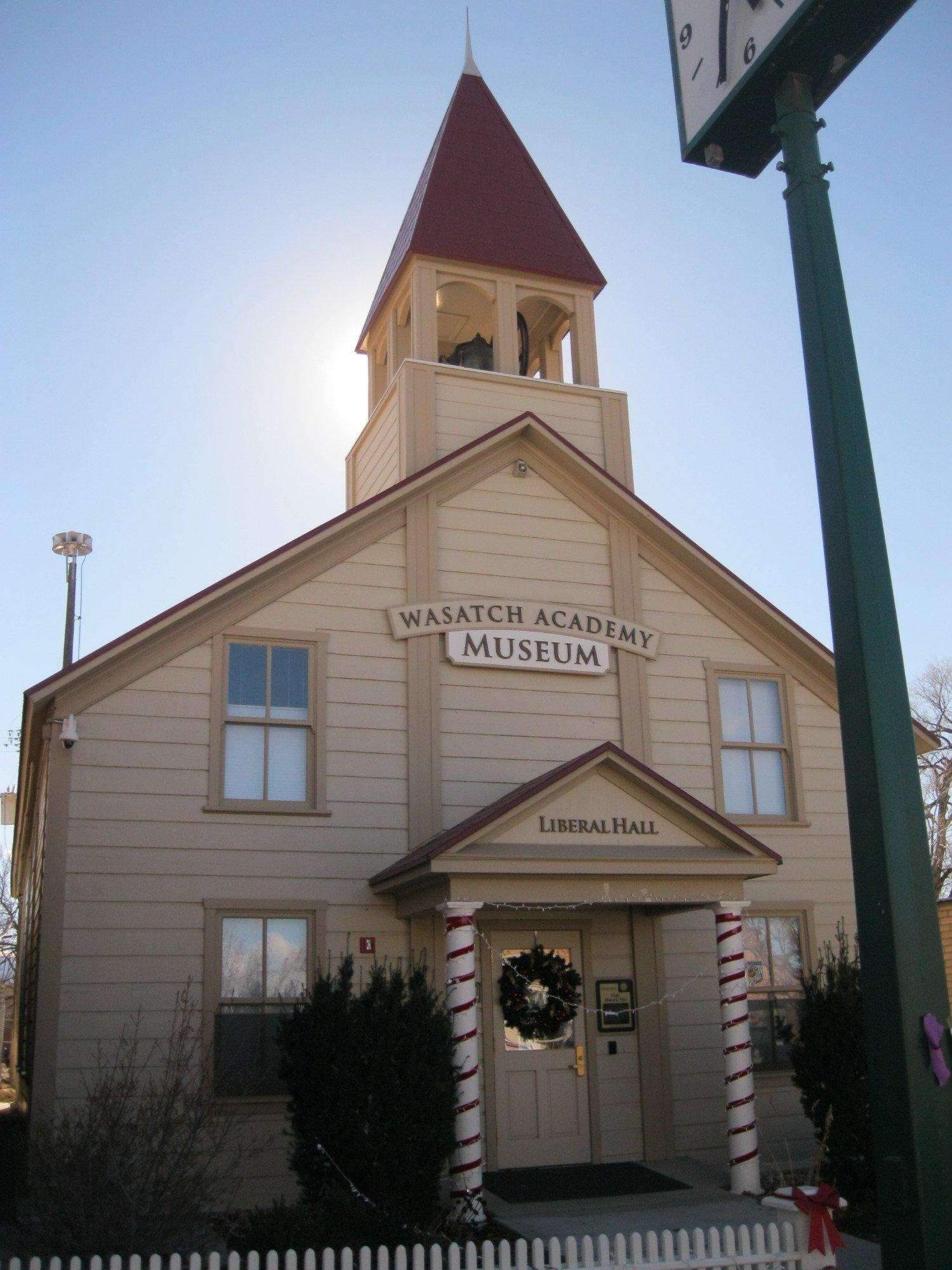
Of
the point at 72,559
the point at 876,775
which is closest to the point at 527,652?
the point at 876,775

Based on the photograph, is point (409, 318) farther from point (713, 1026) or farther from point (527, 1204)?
point (527, 1204)

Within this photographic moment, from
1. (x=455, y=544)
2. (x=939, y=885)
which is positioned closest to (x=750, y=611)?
(x=455, y=544)

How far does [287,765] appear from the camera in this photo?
1356cm

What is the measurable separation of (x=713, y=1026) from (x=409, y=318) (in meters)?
10.0

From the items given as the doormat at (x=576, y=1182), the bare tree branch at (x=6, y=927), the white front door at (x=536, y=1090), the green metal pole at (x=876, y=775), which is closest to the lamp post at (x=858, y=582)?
the green metal pole at (x=876, y=775)

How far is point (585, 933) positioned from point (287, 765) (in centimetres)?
386

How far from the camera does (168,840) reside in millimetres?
12844

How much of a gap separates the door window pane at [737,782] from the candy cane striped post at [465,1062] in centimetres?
471

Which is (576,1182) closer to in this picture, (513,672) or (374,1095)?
(374,1095)

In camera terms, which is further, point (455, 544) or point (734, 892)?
point (455, 544)

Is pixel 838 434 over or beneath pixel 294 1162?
over

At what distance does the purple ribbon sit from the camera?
5242 millimetres

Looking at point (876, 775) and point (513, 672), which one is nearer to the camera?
point (876, 775)

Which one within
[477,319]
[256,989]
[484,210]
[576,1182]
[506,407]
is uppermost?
[484,210]
